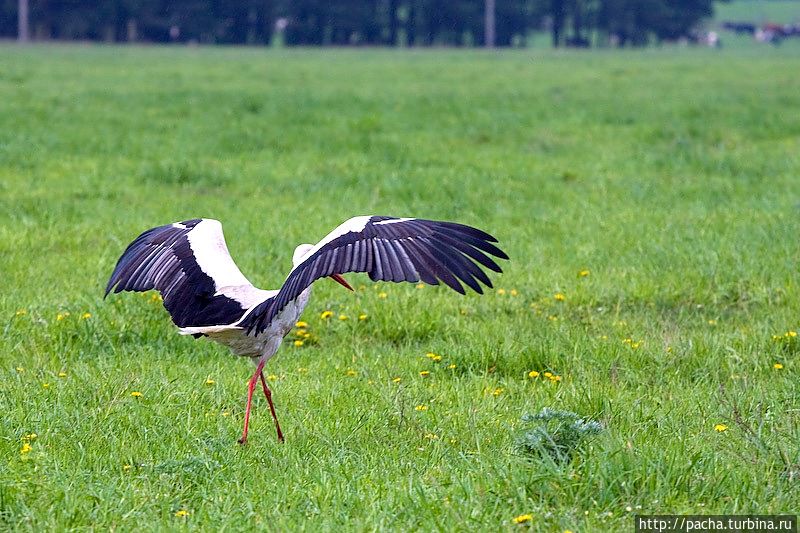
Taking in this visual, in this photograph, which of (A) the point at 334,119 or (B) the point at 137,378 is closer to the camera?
(B) the point at 137,378

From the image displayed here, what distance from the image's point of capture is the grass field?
3.39 meters

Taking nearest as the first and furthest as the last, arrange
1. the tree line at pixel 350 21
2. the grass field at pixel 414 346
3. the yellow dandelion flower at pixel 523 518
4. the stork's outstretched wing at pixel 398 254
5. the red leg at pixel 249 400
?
the yellow dandelion flower at pixel 523 518 < the grass field at pixel 414 346 < the stork's outstretched wing at pixel 398 254 < the red leg at pixel 249 400 < the tree line at pixel 350 21

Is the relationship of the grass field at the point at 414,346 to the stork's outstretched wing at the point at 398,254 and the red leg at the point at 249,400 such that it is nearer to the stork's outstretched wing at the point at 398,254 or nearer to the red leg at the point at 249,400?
the red leg at the point at 249,400

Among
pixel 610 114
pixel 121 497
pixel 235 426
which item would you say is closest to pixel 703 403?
pixel 235 426

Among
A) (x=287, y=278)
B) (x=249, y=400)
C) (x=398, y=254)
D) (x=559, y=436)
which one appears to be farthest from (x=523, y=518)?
(x=249, y=400)

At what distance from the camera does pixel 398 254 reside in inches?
143

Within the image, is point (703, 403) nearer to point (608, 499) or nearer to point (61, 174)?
point (608, 499)

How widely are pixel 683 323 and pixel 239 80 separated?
826 inches

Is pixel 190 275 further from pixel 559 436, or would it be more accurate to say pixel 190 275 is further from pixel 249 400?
pixel 559 436

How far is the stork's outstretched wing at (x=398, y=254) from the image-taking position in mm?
3521

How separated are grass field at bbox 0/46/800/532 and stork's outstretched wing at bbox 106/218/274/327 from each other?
43 centimetres

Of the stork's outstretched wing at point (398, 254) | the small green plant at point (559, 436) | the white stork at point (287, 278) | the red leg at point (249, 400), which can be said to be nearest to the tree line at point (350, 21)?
the white stork at point (287, 278)

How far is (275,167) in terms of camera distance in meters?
11.0

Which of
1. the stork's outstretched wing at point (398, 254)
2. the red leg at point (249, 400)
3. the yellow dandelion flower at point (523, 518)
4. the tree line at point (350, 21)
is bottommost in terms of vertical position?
the yellow dandelion flower at point (523, 518)
